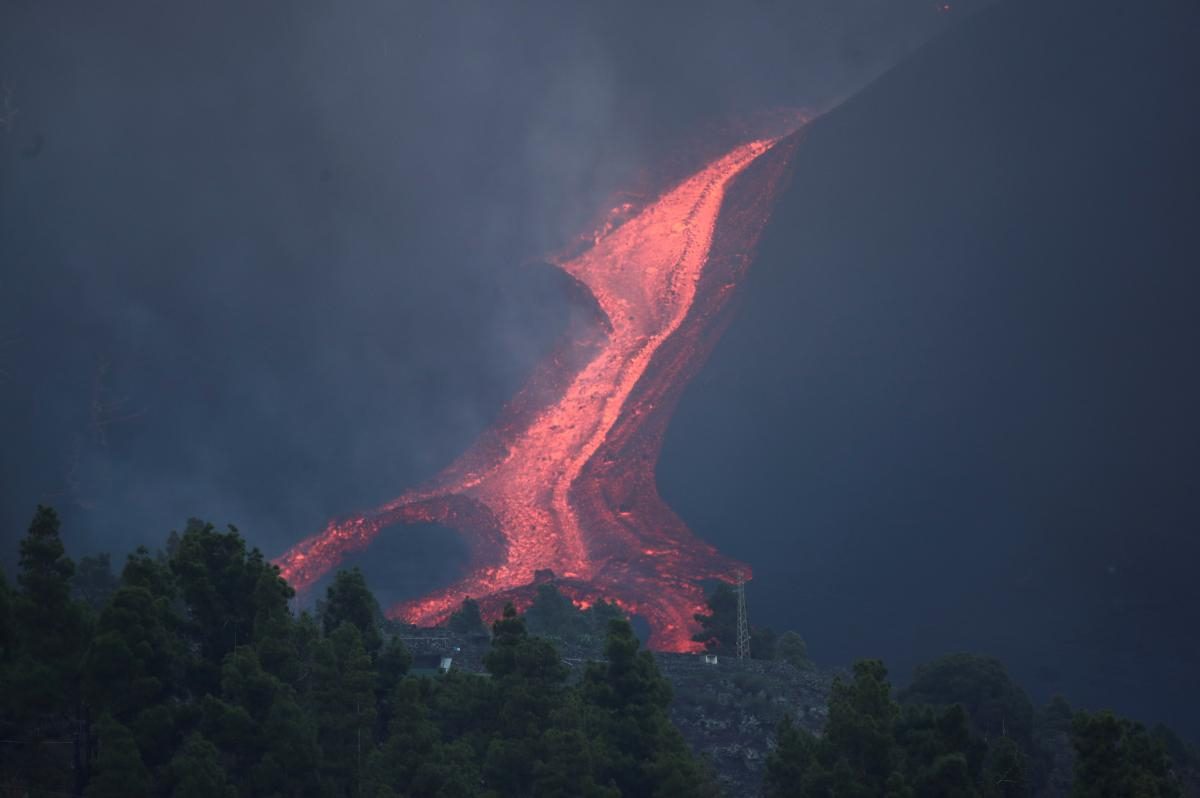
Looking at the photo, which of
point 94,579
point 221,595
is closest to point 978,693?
point 221,595

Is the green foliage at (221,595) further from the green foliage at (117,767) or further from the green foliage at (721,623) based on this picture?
the green foliage at (721,623)

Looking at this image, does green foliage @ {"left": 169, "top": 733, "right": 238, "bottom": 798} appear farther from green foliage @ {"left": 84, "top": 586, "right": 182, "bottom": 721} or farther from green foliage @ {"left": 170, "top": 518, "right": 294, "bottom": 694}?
green foliage @ {"left": 170, "top": 518, "right": 294, "bottom": 694}

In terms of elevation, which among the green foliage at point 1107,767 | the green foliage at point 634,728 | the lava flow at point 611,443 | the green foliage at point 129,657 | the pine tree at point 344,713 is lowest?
the green foliage at point 1107,767

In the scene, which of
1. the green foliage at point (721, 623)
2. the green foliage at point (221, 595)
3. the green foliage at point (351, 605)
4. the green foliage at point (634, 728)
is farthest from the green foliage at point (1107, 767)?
the green foliage at point (721, 623)

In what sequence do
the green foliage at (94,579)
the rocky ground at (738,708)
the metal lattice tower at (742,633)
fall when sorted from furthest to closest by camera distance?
the metal lattice tower at (742,633) < the green foliage at (94,579) < the rocky ground at (738,708)

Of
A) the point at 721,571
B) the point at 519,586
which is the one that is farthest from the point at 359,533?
the point at 721,571

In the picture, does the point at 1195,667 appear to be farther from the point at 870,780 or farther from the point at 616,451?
the point at 870,780

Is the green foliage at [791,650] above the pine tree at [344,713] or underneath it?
above

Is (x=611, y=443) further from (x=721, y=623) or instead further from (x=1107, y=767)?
(x=1107, y=767)
